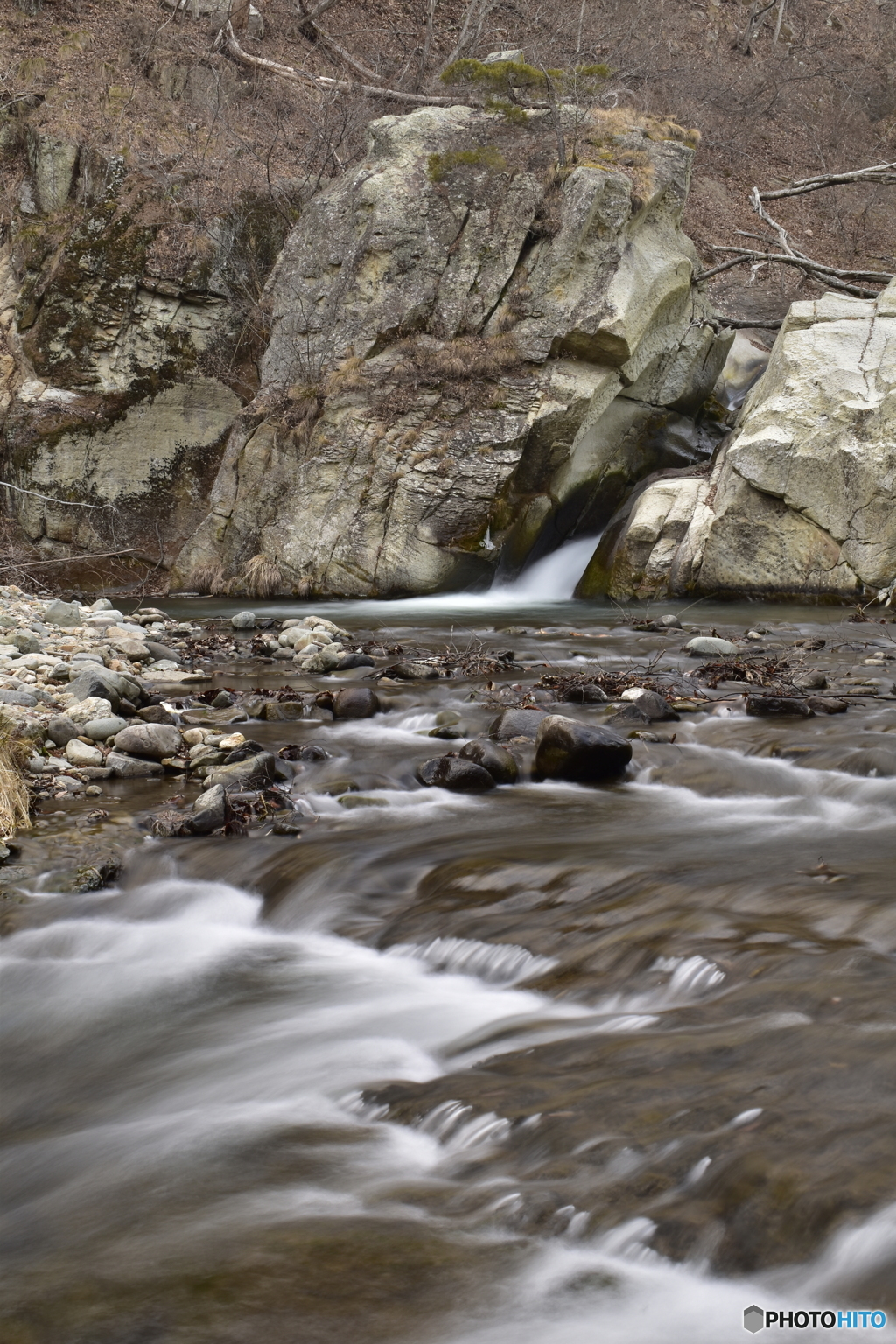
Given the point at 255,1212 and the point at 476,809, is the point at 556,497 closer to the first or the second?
the point at 476,809

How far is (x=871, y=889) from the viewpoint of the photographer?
3.76m

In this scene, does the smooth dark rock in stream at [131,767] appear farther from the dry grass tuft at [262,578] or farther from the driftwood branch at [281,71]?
the driftwood branch at [281,71]

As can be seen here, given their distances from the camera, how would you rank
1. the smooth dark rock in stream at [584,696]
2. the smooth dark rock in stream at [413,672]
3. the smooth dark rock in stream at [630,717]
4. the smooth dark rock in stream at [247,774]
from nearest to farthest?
1. the smooth dark rock in stream at [247,774]
2. the smooth dark rock in stream at [630,717]
3. the smooth dark rock in stream at [584,696]
4. the smooth dark rock in stream at [413,672]

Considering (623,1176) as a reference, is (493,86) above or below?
above

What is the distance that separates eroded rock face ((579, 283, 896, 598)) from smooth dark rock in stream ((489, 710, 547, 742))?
801 cm

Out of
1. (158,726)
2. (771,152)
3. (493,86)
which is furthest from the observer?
(771,152)

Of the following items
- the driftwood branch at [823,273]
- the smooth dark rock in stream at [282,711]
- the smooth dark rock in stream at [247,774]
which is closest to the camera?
the smooth dark rock in stream at [247,774]

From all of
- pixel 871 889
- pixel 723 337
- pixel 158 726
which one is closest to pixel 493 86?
pixel 723 337

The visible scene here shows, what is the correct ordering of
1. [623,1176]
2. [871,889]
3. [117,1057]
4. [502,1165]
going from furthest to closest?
1. [871,889]
2. [117,1057]
3. [502,1165]
4. [623,1176]

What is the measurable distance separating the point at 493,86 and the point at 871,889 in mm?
16680

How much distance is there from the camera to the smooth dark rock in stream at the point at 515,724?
6.50 meters

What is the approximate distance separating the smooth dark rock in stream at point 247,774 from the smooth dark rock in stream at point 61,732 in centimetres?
104

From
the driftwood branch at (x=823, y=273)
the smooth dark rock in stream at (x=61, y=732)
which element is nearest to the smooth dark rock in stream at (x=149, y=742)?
the smooth dark rock in stream at (x=61, y=732)
